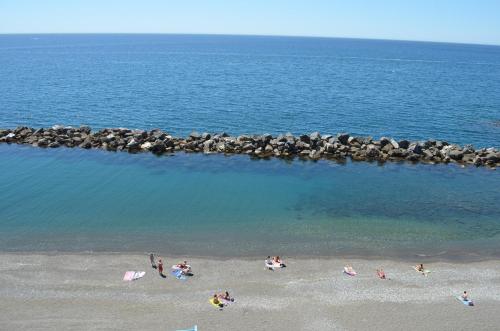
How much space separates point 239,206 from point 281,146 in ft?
59.6

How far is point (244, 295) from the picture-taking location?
96.6ft

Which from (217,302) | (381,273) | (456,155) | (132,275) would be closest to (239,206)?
(132,275)

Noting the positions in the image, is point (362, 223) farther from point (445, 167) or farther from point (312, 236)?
point (445, 167)

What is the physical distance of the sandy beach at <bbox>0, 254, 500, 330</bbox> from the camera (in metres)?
26.6

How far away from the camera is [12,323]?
26.1m

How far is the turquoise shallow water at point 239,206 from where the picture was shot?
123 ft

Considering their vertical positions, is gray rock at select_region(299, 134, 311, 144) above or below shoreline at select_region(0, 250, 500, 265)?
above

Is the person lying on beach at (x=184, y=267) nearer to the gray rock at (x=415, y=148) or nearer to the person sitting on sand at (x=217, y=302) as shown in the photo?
the person sitting on sand at (x=217, y=302)

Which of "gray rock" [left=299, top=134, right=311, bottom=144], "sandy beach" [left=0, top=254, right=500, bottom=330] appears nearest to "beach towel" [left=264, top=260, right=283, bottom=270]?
"sandy beach" [left=0, top=254, right=500, bottom=330]

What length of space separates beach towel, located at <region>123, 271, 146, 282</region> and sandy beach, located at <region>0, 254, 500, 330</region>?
395 millimetres

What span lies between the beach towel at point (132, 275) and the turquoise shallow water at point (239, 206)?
169 inches

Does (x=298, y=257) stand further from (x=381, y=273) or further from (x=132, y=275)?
(x=132, y=275)

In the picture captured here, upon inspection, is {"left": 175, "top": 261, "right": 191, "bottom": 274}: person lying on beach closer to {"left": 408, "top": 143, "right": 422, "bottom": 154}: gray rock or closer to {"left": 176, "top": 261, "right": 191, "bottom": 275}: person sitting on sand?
{"left": 176, "top": 261, "right": 191, "bottom": 275}: person sitting on sand

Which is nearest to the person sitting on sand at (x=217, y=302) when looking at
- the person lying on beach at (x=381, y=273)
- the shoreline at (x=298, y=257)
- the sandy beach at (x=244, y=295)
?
the sandy beach at (x=244, y=295)
